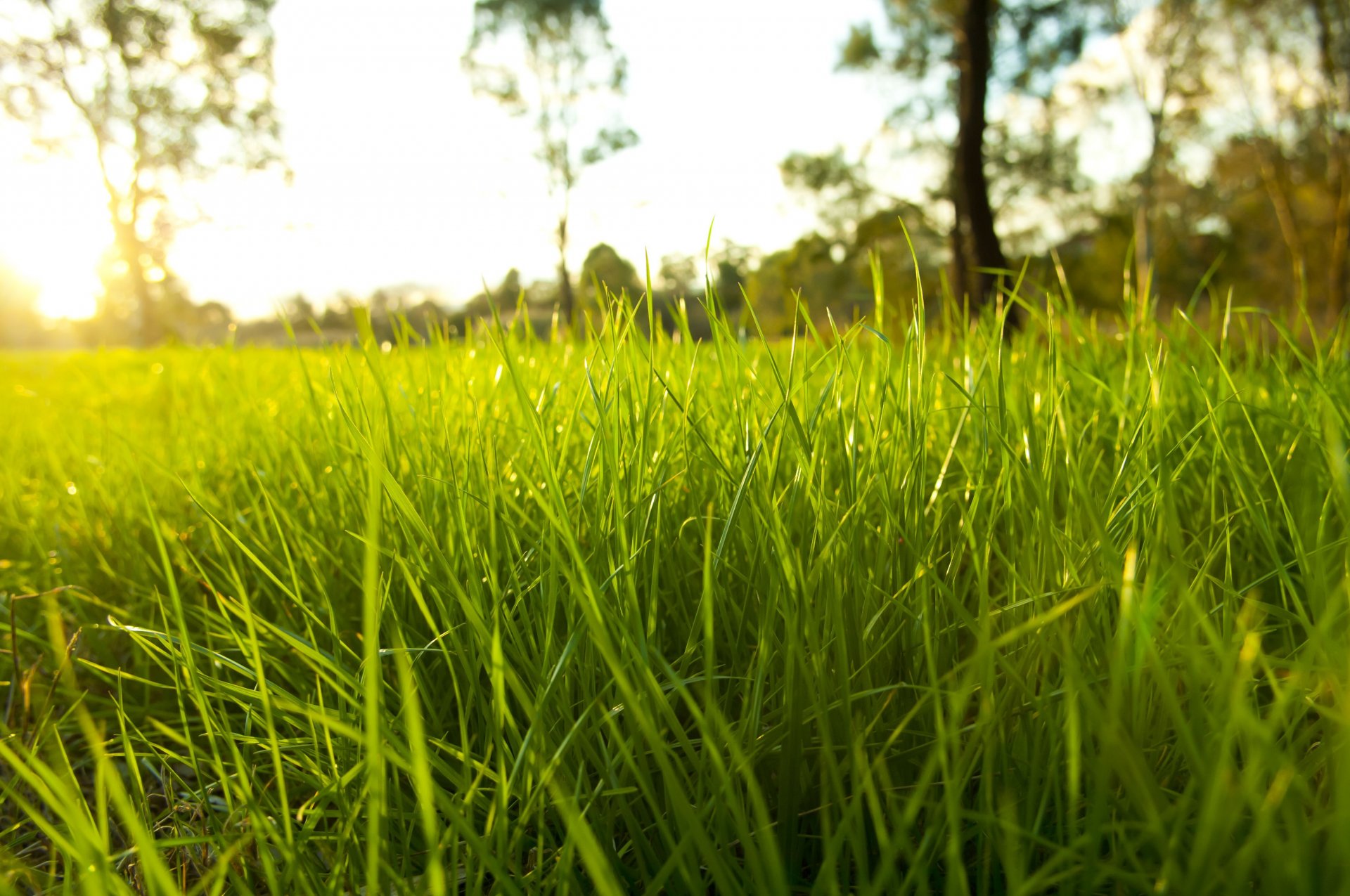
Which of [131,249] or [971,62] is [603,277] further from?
[131,249]

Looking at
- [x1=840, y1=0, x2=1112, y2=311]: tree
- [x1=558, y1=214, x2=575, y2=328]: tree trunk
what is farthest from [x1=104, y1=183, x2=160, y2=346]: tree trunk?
[x1=840, y1=0, x2=1112, y2=311]: tree

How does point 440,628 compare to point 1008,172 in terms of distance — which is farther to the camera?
point 1008,172

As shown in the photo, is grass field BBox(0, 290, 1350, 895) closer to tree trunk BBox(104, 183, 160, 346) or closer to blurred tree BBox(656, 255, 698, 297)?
blurred tree BBox(656, 255, 698, 297)

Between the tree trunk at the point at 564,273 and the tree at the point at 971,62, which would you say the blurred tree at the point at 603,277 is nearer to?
the tree at the point at 971,62

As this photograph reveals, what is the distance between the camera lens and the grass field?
44 cm

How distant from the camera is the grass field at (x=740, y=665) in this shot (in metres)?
0.44

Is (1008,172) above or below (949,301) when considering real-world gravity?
above

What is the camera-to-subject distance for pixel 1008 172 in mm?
20906

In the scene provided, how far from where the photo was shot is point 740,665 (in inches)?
28.6

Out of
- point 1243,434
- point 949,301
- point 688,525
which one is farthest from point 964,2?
point 688,525

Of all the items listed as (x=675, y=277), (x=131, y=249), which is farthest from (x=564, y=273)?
(x=675, y=277)

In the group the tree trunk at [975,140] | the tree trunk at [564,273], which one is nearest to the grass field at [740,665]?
the tree trunk at [975,140]

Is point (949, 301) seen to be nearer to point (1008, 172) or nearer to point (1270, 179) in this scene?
point (1270, 179)

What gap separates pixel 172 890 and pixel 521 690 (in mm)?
200
